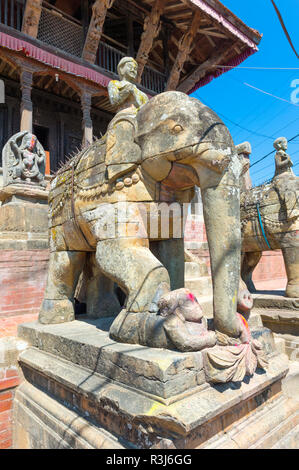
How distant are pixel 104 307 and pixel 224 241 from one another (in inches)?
67.5

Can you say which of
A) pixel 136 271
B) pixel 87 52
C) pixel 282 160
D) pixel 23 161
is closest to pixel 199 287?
pixel 282 160

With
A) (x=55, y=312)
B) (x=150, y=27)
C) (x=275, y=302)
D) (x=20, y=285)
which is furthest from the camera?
(x=150, y=27)

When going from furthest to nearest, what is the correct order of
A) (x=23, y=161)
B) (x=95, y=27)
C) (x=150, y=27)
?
(x=150, y=27)
(x=95, y=27)
(x=23, y=161)

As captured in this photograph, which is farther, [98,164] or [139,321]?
[98,164]

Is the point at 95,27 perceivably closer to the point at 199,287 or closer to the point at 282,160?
the point at 282,160

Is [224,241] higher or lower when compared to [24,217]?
lower

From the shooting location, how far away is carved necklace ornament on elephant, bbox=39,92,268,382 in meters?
1.76

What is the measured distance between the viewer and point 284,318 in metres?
4.24

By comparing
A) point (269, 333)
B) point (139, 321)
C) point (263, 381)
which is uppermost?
point (139, 321)

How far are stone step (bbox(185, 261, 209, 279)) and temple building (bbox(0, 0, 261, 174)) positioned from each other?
506 cm
